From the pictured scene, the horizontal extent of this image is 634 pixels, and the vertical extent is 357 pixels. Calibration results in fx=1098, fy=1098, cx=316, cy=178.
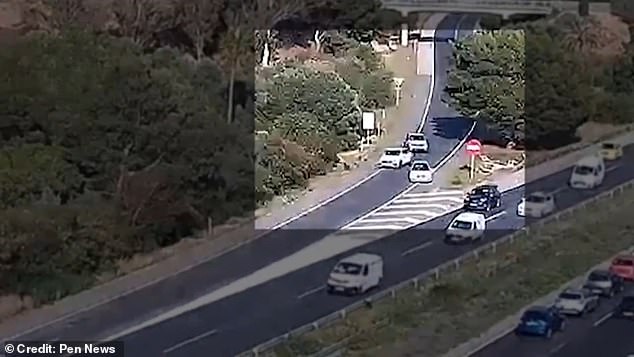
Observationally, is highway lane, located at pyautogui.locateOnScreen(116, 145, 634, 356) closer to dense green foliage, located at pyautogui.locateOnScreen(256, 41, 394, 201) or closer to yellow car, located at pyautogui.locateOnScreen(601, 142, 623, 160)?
dense green foliage, located at pyautogui.locateOnScreen(256, 41, 394, 201)

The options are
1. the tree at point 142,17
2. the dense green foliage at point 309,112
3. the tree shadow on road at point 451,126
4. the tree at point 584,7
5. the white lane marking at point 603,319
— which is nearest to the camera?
the white lane marking at point 603,319

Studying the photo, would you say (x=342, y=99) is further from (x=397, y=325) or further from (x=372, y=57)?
(x=397, y=325)

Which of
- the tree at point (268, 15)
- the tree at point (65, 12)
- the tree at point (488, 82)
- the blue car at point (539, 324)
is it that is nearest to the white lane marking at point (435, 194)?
the tree at point (488, 82)

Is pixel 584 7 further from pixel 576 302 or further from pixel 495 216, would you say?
pixel 576 302

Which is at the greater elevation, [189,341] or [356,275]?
[356,275]

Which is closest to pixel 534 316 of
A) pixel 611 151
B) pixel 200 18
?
pixel 611 151

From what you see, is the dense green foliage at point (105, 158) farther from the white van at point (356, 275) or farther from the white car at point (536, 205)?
the white car at point (536, 205)

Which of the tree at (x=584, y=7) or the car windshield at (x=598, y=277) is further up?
the tree at (x=584, y=7)

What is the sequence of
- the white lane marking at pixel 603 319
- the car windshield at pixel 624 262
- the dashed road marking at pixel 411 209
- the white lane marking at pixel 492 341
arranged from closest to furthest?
the white lane marking at pixel 492 341 < the white lane marking at pixel 603 319 < the car windshield at pixel 624 262 < the dashed road marking at pixel 411 209

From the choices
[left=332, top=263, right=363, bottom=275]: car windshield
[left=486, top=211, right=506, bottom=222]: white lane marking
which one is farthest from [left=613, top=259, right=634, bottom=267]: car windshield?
[left=332, top=263, right=363, bottom=275]: car windshield
